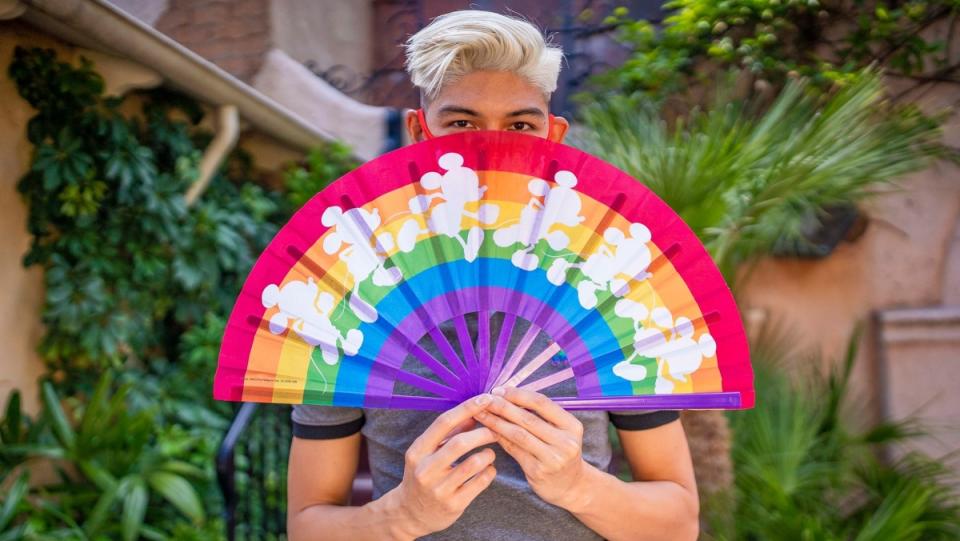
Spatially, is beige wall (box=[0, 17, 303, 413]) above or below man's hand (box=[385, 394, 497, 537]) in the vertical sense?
above

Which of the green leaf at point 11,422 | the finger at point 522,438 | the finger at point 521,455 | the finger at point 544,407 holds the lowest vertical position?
the green leaf at point 11,422

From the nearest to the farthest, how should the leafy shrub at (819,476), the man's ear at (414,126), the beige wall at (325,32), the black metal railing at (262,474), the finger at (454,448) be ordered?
the finger at (454,448)
the man's ear at (414,126)
the leafy shrub at (819,476)
the black metal railing at (262,474)
the beige wall at (325,32)

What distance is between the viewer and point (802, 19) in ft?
15.0

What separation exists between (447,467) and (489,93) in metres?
0.62

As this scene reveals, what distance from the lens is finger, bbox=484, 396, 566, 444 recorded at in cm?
119

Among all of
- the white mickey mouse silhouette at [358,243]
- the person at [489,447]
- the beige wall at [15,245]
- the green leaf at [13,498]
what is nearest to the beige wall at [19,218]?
the beige wall at [15,245]

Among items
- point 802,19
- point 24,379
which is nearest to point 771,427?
point 802,19

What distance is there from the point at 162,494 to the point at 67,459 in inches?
16.7

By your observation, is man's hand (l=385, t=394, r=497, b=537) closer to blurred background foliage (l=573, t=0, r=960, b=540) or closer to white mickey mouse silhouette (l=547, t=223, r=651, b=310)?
white mickey mouse silhouette (l=547, t=223, r=651, b=310)

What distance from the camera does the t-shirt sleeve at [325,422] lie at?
145cm

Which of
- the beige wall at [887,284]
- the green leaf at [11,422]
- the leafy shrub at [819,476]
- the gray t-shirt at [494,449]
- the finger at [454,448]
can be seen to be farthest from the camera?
the beige wall at [887,284]

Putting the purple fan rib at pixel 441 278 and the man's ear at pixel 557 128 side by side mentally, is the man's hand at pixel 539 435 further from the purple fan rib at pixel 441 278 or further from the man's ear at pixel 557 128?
the man's ear at pixel 557 128

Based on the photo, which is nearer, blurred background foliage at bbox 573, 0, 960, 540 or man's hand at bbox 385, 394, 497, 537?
man's hand at bbox 385, 394, 497, 537

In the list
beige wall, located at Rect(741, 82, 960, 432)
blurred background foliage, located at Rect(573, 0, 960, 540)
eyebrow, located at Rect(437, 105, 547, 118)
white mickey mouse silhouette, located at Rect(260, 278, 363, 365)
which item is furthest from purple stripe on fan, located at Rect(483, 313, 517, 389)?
beige wall, located at Rect(741, 82, 960, 432)
